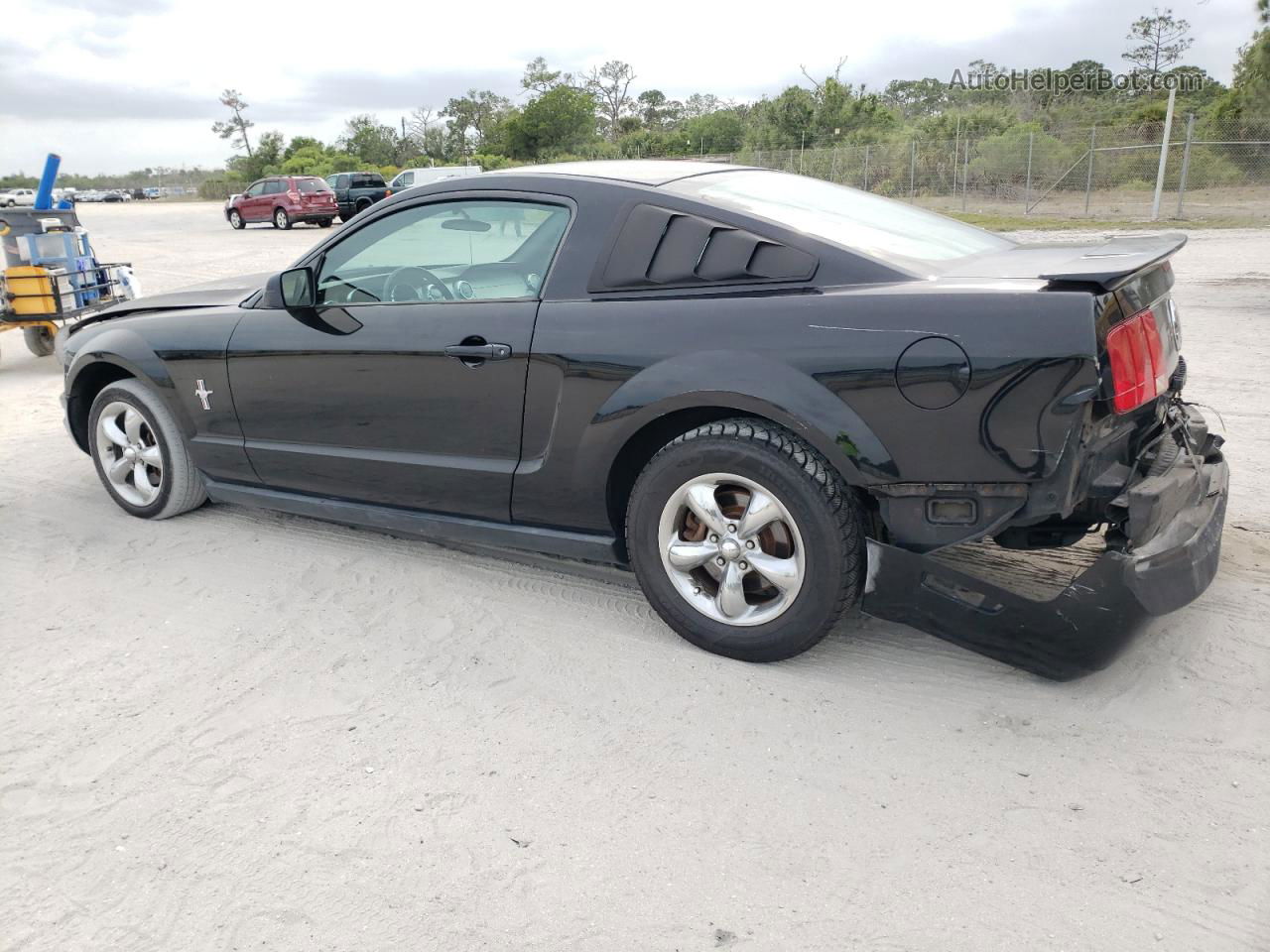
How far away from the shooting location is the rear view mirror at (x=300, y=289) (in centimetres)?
405

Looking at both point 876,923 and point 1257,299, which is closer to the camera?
point 876,923

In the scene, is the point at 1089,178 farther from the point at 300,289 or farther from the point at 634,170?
the point at 300,289

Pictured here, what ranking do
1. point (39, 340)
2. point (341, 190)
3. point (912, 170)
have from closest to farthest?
1. point (39, 340)
2. point (912, 170)
3. point (341, 190)

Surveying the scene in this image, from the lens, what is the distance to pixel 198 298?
4.77m

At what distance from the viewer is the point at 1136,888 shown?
7.38 feet

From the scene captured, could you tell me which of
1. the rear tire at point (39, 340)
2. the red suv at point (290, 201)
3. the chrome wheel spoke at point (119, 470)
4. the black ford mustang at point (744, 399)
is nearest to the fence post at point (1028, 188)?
the red suv at point (290, 201)

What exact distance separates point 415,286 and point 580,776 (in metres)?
2.11

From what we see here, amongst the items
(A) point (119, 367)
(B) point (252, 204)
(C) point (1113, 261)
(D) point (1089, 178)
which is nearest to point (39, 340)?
(A) point (119, 367)

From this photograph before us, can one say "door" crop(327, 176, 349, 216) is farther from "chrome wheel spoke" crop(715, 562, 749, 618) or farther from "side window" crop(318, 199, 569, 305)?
"chrome wheel spoke" crop(715, 562, 749, 618)

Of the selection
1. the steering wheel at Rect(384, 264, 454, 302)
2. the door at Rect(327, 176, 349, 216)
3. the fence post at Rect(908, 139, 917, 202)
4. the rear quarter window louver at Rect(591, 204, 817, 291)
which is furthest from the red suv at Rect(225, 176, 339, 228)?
the rear quarter window louver at Rect(591, 204, 817, 291)

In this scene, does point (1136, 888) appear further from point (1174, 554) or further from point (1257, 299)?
point (1257, 299)

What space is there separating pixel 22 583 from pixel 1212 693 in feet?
14.6

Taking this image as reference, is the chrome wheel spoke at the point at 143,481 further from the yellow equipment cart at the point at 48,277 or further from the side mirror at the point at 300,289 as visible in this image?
the yellow equipment cart at the point at 48,277

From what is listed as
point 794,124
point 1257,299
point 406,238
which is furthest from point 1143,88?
point 406,238
